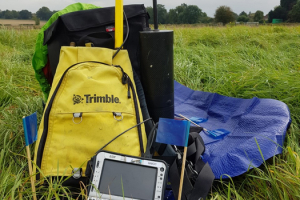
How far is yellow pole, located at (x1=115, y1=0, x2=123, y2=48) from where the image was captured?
1.62 meters

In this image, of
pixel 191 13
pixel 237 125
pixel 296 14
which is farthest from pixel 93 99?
pixel 191 13

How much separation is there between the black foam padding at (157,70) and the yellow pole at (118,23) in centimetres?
15

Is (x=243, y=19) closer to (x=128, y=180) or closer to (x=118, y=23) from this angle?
(x=118, y=23)

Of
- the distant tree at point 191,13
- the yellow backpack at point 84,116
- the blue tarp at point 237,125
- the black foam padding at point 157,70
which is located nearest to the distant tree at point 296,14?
the distant tree at point 191,13

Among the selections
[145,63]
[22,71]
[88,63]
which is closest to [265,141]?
[145,63]

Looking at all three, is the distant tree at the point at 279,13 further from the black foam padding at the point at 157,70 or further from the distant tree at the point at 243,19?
the black foam padding at the point at 157,70

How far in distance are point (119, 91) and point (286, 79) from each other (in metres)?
1.55

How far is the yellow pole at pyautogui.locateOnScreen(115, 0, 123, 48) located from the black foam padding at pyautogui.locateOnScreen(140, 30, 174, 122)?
0.15m

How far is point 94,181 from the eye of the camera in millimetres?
1276

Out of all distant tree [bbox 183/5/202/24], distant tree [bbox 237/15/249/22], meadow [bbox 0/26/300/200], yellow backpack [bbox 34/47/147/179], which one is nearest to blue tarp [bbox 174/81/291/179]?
meadow [bbox 0/26/300/200]

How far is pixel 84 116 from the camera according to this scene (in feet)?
4.66

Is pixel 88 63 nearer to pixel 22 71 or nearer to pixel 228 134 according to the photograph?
pixel 228 134

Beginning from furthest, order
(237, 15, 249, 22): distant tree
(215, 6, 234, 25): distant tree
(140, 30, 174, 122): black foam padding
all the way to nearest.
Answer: (237, 15, 249, 22): distant tree < (215, 6, 234, 25): distant tree < (140, 30, 174, 122): black foam padding

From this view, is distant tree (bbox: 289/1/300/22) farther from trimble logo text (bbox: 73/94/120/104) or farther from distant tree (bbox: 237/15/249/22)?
trimble logo text (bbox: 73/94/120/104)
